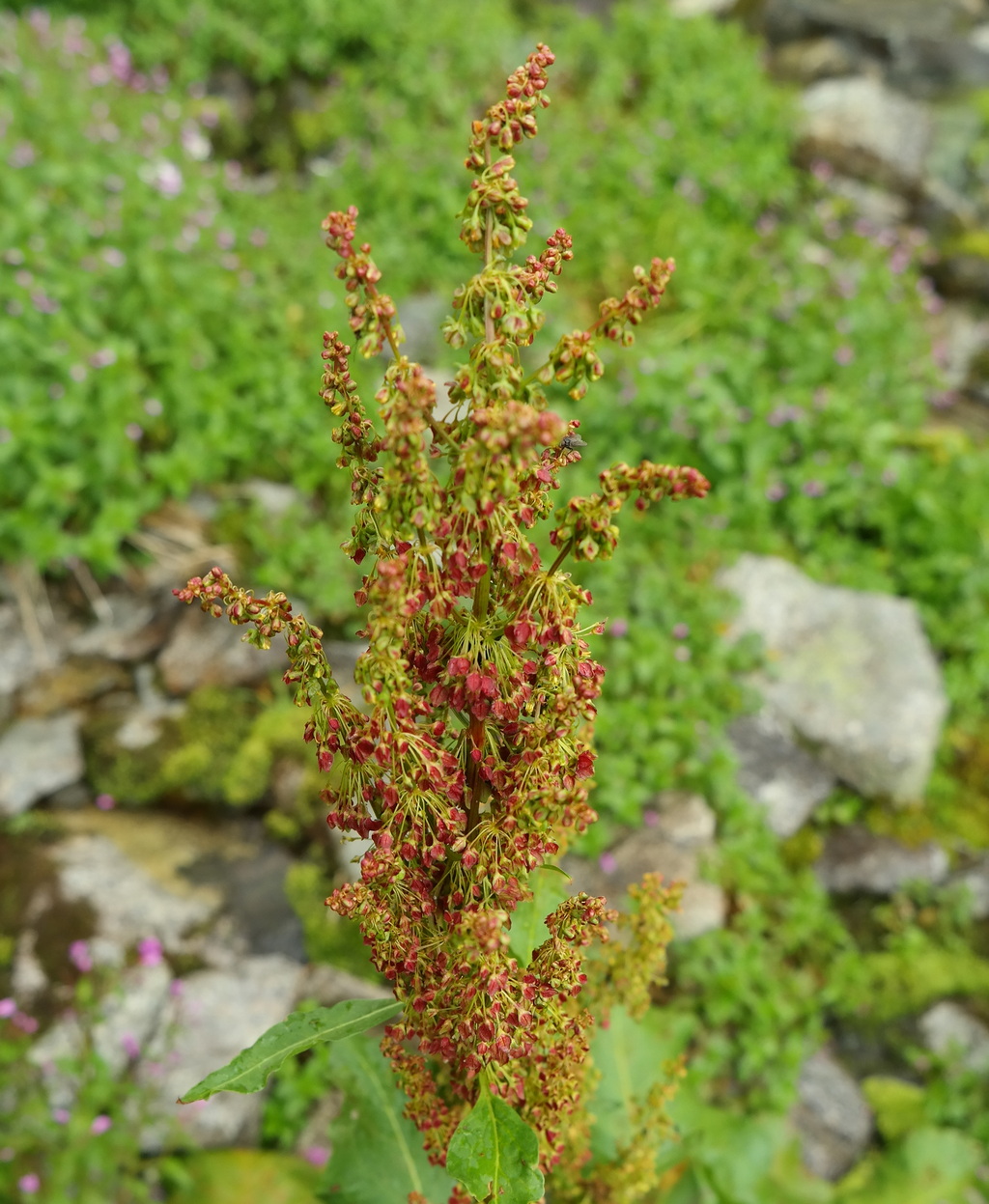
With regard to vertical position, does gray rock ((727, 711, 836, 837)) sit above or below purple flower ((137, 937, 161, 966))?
above

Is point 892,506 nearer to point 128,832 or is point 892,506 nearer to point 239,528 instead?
point 239,528

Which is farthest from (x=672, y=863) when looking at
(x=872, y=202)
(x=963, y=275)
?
(x=872, y=202)

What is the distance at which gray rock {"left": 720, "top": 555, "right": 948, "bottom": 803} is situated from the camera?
446 centimetres

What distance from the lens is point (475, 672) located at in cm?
121

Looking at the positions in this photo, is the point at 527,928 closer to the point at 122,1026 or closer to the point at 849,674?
the point at 122,1026

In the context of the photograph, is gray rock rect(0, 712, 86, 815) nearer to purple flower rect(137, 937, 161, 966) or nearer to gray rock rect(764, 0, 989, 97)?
purple flower rect(137, 937, 161, 966)

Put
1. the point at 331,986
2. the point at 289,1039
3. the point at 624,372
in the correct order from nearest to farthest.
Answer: the point at 289,1039 < the point at 331,986 < the point at 624,372

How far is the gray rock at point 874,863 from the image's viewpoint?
13.9 feet

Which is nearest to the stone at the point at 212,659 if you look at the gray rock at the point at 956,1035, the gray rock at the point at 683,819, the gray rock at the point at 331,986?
the gray rock at the point at 331,986

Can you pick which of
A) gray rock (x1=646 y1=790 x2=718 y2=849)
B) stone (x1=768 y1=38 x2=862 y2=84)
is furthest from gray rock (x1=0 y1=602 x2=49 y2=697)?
stone (x1=768 y1=38 x2=862 y2=84)

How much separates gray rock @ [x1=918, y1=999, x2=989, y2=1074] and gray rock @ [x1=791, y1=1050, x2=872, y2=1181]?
17.1 inches

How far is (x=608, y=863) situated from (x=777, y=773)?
3.50 feet

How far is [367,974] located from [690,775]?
1735mm

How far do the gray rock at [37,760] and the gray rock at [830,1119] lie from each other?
3529mm
